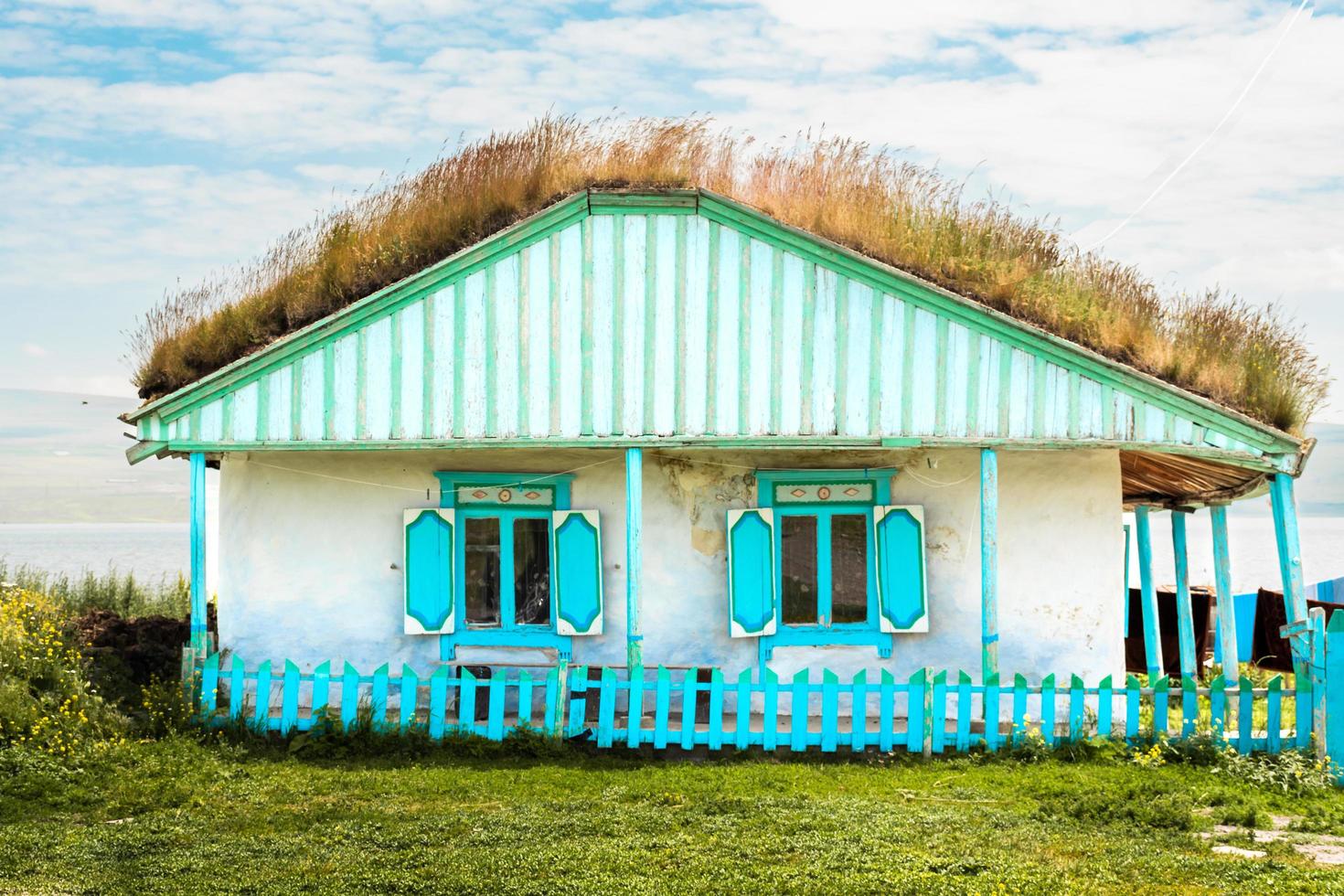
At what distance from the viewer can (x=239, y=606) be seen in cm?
1298

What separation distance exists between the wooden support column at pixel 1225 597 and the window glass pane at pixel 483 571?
767cm

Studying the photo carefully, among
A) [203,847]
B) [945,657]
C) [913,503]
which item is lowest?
[203,847]

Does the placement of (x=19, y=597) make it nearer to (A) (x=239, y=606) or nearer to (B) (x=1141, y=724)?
(A) (x=239, y=606)

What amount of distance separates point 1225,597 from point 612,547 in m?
6.73

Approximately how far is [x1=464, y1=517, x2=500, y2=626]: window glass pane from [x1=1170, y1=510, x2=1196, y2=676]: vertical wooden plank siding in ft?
27.4

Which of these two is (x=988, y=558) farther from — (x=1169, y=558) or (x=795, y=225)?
(x=1169, y=558)

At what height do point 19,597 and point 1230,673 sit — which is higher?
point 19,597

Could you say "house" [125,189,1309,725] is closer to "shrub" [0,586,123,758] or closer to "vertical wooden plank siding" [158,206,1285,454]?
"vertical wooden plank siding" [158,206,1285,454]

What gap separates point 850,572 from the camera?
13070 millimetres

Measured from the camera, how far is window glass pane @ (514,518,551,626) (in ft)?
43.4

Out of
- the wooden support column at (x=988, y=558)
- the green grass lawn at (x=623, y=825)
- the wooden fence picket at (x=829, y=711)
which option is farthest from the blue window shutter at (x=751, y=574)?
the wooden support column at (x=988, y=558)

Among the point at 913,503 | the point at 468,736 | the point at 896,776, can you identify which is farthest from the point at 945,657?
the point at 468,736

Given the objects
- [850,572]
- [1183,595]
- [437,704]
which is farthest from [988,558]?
[1183,595]

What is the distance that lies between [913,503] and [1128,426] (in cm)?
225
